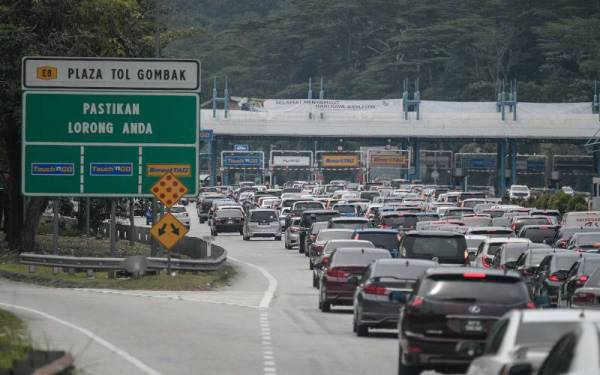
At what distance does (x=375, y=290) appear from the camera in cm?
2614

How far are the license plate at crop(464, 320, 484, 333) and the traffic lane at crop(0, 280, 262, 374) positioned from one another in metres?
2.90

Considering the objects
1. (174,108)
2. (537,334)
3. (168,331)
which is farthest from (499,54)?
(537,334)

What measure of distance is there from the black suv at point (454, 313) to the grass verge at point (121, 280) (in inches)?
836

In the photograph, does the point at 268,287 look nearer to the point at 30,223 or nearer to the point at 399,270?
the point at 30,223

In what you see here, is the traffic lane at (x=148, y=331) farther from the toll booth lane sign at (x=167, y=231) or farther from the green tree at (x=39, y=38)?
the green tree at (x=39, y=38)

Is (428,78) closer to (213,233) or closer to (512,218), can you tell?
(213,233)

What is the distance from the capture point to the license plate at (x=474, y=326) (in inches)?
759

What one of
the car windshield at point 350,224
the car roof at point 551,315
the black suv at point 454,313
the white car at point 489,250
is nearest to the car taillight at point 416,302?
the black suv at point 454,313

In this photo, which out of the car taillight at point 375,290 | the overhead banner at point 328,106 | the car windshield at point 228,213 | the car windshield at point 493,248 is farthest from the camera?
the overhead banner at point 328,106

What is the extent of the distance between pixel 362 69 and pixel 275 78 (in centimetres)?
1106

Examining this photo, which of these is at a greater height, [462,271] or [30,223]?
[462,271]

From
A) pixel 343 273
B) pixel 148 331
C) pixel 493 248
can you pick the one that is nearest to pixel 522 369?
pixel 148 331

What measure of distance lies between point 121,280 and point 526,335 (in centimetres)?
2888

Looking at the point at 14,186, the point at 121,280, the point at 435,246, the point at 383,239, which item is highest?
the point at 14,186
